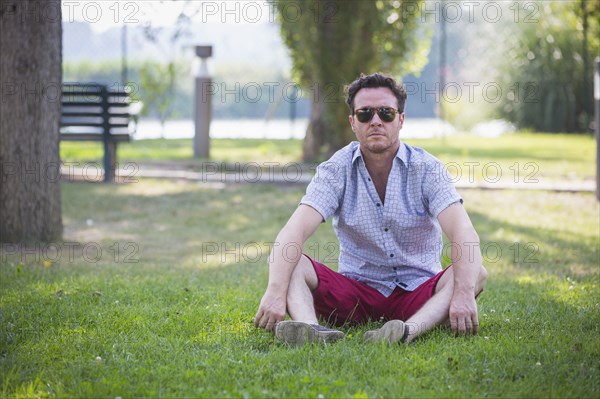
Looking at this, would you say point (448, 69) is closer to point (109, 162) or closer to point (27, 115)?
point (109, 162)

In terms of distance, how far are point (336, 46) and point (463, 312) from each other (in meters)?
8.51

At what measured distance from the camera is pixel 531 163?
43.4 ft

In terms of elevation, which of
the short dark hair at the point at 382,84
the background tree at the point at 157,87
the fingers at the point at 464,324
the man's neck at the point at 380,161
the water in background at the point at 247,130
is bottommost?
the fingers at the point at 464,324

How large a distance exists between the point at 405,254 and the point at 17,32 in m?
4.42

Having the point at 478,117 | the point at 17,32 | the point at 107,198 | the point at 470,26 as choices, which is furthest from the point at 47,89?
the point at 470,26

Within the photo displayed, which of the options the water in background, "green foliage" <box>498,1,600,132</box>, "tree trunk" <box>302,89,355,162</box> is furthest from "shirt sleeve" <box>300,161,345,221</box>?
"green foliage" <box>498,1,600,132</box>

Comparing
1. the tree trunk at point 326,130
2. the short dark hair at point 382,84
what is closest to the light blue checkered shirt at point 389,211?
the short dark hair at point 382,84

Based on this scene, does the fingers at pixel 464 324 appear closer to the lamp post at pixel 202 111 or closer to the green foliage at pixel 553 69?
the lamp post at pixel 202 111

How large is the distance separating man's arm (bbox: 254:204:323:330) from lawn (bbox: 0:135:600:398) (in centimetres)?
17

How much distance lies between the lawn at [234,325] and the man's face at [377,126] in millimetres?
1054

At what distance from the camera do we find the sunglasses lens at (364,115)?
4.63 metres

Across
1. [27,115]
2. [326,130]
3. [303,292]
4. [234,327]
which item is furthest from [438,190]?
[326,130]

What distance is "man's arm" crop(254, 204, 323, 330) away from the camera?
14.1 feet

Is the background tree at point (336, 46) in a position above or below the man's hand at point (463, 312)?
above
